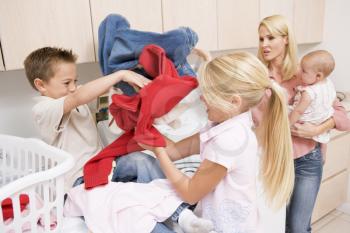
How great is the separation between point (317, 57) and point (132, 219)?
1062 mm

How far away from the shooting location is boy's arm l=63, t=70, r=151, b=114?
0.97 meters

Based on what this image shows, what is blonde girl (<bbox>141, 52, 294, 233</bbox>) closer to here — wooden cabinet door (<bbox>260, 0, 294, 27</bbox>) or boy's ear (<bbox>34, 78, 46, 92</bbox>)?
boy's ear (<bbox>34, 78, 46, 92</bbox>)

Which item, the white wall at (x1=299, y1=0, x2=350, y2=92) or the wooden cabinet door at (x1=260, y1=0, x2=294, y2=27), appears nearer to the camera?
the wooden cabinet door at (x1=260, y1=0, x2=294, y2=27)

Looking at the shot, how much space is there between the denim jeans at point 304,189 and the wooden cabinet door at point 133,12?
0.91 m

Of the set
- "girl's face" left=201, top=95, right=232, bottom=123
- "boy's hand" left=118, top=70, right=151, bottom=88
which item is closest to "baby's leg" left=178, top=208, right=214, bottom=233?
"girl's face" left=201, top=95, right=232, bottom=123

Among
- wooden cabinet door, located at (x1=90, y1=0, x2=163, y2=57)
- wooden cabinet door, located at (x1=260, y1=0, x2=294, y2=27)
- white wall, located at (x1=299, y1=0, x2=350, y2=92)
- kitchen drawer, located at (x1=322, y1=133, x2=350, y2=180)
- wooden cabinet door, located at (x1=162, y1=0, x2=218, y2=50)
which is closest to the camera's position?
wooden cabinet door, located at (x1=90, y1=0, x2=163, y2=57)

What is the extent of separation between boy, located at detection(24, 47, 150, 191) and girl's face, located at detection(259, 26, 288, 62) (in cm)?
75

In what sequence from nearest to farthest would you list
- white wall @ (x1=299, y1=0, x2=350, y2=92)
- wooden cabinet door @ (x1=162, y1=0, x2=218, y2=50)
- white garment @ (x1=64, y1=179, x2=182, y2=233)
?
1. white garment @ (x1=64, y1=179, x2=182, y2=233)
2. wooden cabinet door @ (x1=162, y1=0, x2=218, y2=50)
3. white wall @ (x1=299, y1=0, x2=350, y2=92)

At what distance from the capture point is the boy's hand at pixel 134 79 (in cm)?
96

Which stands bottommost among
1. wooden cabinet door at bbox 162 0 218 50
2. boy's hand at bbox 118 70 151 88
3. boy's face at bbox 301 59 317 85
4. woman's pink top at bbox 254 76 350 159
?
woman's pink top at bbox 254 76 350 159

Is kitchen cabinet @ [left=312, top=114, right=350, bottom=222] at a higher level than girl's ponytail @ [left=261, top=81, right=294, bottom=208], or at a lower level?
lower

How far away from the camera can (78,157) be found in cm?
119

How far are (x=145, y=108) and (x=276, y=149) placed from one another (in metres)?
0.43

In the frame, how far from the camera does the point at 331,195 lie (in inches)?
87.5
